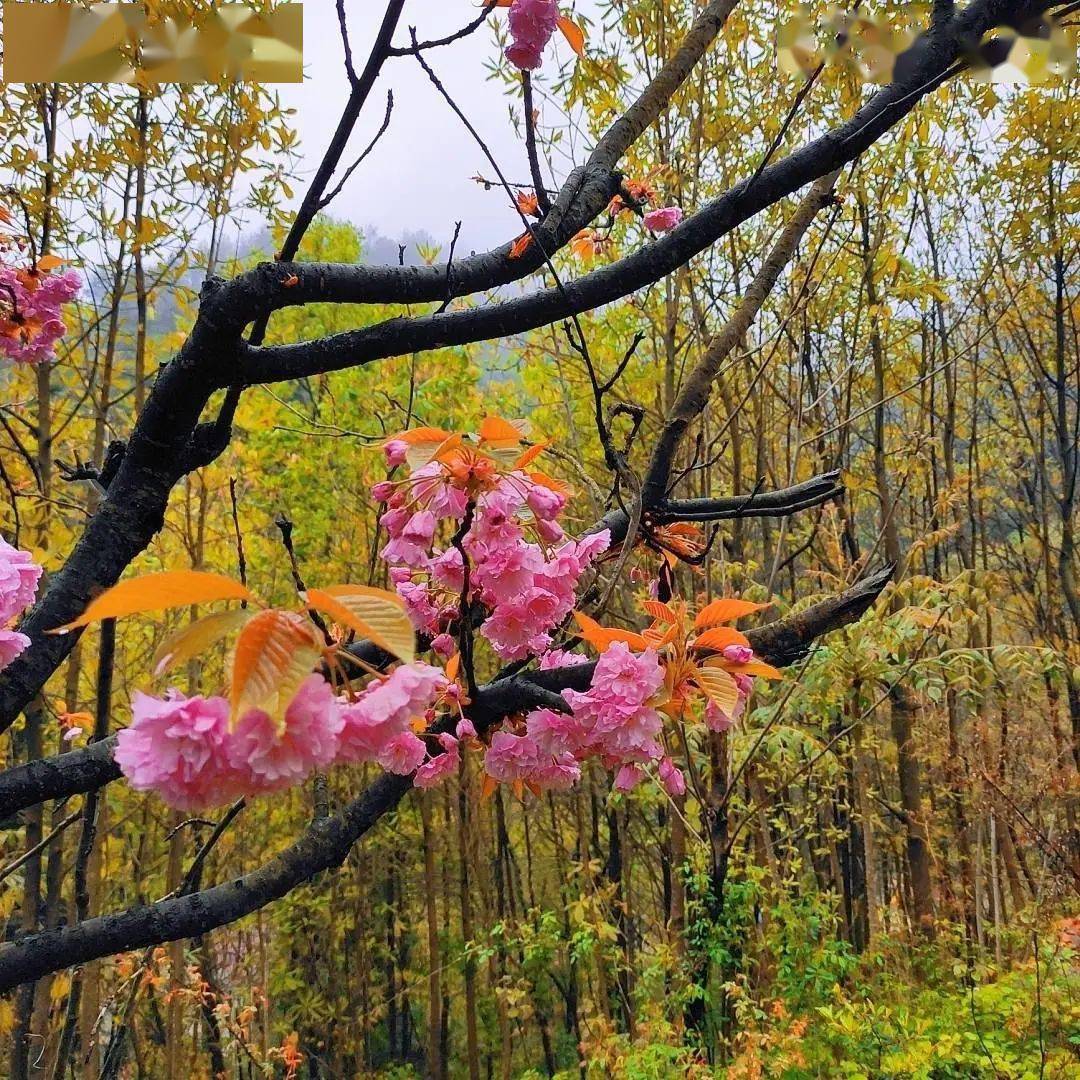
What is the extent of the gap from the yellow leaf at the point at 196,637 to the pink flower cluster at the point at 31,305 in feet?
4.32

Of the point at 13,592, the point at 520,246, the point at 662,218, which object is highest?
the point at 662,218

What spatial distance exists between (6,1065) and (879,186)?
6359mm

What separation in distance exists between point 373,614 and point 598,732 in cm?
39

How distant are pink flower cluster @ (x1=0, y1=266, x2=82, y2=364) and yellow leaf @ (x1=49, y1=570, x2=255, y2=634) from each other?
4.36ft

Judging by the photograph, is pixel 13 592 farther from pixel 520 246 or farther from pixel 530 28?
pixel 530 28

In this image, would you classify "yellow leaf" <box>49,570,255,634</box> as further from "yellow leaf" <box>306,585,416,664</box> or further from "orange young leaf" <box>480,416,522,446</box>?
"orange young leaf" <box>480,416,522,446</box>

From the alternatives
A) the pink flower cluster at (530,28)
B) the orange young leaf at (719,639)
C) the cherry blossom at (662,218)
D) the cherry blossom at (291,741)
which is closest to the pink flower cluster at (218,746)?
the cherry blossom at (291,741)

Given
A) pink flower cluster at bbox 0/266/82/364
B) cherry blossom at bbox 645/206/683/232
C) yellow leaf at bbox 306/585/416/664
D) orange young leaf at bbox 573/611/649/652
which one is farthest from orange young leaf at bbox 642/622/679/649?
cherry blossom at bbox 645/206/683/232

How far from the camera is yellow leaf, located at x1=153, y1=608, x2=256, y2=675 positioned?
0.41 meters

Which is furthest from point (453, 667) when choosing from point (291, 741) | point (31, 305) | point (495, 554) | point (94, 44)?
point (31, 305)

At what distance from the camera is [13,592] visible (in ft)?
2.34

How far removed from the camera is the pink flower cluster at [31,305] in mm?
1377

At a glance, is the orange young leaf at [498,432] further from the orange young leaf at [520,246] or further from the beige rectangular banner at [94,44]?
the beige rectangular banner at [94,44]

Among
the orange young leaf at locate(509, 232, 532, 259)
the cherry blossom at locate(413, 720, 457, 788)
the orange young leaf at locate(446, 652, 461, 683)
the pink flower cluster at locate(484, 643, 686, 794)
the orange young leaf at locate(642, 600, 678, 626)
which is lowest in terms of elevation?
the cherry blossom at locate(413, 720, 457, 788)
